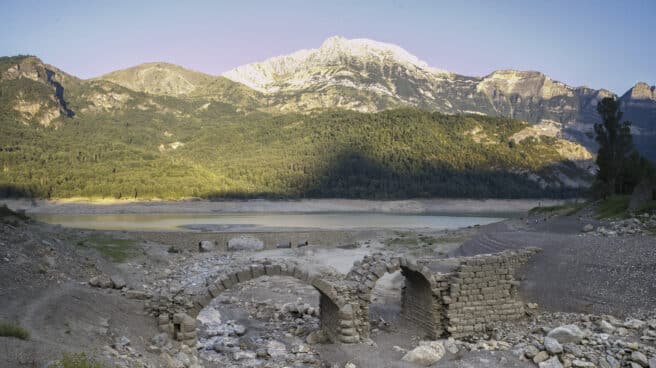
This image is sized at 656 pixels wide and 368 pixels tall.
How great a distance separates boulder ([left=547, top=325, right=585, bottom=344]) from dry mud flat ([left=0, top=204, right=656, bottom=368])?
0.07 metres

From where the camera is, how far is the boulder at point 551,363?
9520 mm

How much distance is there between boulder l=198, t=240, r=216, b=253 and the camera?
35688 mm

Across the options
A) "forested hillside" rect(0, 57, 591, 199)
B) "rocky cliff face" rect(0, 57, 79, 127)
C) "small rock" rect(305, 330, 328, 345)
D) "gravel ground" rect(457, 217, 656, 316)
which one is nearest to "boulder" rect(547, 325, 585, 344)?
"gravel ground" rect(457, 217, 656, 316)

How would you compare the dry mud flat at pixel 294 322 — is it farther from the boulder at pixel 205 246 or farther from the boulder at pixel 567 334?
the boulder at pixel 205 246

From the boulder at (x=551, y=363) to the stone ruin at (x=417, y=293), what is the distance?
2.90 metres

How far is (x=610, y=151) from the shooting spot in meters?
32.3

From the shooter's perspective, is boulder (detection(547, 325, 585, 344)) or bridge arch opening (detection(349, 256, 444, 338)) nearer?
boulder (detection(547, 325, 585, 344))

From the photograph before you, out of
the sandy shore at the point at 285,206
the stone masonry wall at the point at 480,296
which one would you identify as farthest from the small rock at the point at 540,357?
the sandy shore at the point at 285,206

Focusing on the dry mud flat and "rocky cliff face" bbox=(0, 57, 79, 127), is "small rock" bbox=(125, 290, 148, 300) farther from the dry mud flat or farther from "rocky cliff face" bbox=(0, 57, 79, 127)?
"rocky cliff face" bbox=(0, 57, 79, 127)

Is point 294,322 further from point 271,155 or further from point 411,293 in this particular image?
point 271,155

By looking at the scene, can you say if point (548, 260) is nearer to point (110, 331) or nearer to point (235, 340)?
point (235, 340)

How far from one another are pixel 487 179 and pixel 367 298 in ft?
336

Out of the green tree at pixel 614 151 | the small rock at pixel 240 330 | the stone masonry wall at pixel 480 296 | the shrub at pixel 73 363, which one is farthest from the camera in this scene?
the green tree at pixel 614 151

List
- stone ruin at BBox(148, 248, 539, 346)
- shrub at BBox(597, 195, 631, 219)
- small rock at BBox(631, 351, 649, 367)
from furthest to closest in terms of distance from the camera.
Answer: shrub at BBox(597, 195, 631, 219) < stone ruin at BBox(148, 248, 539, 346) < small rock at BBox(631, 351, 649, 367)
